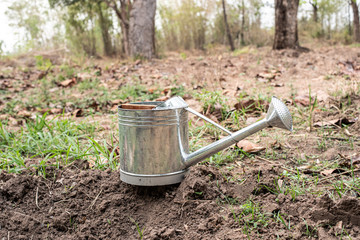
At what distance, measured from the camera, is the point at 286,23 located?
242 inches

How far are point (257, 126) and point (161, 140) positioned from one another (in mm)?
410

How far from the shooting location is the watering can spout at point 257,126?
1.31 meters

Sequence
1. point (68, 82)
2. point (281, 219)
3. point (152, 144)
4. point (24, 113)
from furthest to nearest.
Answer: point (68, 82), point (24, 113), point (152, 144), point (281, 219)

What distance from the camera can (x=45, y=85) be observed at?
440cm

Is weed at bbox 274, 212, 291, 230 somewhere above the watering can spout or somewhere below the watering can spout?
below

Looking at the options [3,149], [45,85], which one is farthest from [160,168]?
[45,85]

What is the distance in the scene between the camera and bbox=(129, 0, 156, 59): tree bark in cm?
662

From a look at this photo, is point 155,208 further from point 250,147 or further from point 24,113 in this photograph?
point 24,113

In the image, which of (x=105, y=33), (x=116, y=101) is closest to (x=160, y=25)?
(x=105, y=33)

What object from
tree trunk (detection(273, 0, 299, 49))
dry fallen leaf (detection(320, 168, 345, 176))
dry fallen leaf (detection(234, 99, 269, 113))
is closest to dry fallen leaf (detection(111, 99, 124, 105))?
dry fallen leaf (detection(234, 99, 269, 113))

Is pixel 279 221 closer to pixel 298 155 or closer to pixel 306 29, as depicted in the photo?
pixel 298 155

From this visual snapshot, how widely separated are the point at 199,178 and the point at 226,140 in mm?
208

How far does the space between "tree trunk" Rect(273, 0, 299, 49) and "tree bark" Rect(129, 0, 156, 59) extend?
252cm

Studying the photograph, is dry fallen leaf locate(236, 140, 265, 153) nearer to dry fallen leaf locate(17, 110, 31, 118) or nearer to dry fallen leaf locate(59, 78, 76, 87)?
dry fallen leaf locate(17, 110, 31, 118)
